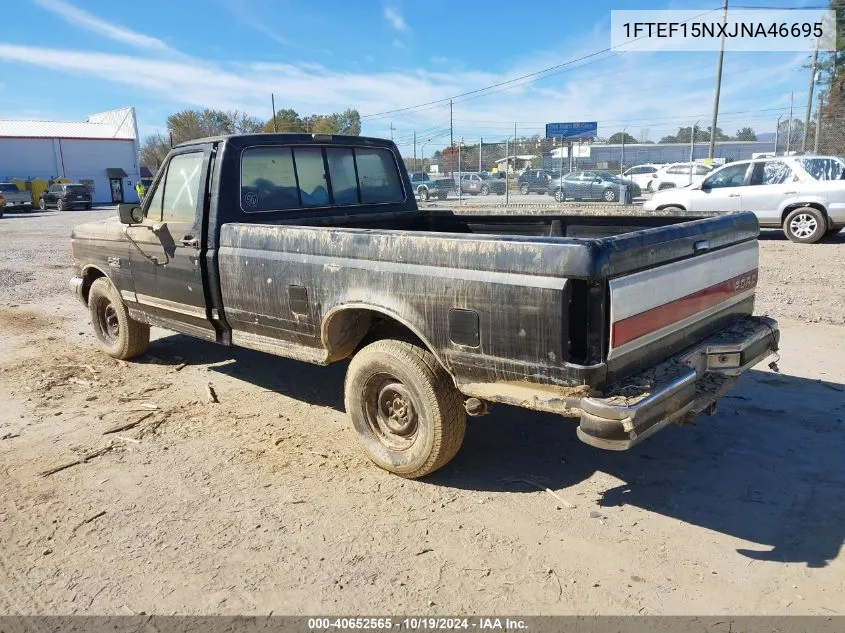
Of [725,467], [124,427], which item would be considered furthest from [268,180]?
[725,467]

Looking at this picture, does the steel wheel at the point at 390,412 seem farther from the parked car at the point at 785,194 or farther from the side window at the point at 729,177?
the side window at the point at 729,177

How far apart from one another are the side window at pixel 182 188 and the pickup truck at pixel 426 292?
0.07 feet

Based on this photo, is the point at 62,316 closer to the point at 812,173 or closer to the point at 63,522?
the point at 63,522

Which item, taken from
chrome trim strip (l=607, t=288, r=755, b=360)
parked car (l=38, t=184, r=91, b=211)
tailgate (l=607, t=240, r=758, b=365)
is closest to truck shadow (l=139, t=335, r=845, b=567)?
tailgate (l=607, t=240, r=758, b=365)

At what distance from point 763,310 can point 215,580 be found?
6.80m

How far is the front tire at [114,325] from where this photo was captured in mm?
6143

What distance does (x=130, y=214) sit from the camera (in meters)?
5.35

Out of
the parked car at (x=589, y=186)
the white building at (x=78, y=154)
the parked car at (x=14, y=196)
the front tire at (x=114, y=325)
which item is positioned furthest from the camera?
the white building at (x=78, y=154)

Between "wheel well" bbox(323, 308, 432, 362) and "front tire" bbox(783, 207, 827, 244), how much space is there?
11.3 meters

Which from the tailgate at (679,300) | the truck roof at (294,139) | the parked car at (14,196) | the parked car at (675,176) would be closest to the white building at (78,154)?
the parked car at (14,196)

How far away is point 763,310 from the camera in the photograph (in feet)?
24.6

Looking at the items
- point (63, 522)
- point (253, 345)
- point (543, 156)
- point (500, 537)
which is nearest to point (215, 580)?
point (63, 522)

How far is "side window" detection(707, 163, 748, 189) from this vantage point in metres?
13.1

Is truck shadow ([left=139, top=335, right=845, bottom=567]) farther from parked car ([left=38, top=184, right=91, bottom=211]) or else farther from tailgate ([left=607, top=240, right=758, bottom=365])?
parked car ([left=38, top=184, right=91, bottom=211])
